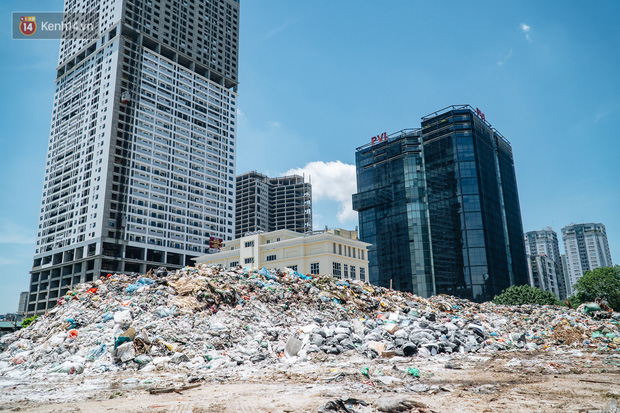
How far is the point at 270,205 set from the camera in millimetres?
124250

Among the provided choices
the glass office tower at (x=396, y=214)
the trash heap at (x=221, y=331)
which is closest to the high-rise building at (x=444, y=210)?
the glass office tower at (x=396, y=214)

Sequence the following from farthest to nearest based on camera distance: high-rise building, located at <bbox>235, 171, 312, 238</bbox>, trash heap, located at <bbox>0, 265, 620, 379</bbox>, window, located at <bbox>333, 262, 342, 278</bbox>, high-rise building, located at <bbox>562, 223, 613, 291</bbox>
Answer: high-rise building, located at <bbox>562, 223, 613, 291</bbox> → high-rise building, located at <bbox>235, 171, 312, 238</bbox> → window, located at <bbox>333, 262, 342, 278</bbox> → trash heap, located at <bbox>0, 265, 620, 379</bbox>

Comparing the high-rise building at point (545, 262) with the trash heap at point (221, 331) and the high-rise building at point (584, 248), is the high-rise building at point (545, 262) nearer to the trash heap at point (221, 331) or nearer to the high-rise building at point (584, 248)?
the high-rise building at point (584, 248)

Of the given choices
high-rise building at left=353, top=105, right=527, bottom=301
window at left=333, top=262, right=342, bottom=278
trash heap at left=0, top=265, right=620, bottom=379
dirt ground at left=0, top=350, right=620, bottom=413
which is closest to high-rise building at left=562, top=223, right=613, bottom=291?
high-rise building at left=353, top=105, right=527, bottom=301

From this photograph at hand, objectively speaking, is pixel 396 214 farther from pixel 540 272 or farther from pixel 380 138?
pixel 540 272

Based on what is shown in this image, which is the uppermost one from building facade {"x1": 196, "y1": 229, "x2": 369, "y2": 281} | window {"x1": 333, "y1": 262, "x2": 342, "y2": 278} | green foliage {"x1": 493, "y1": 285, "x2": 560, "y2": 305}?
building facade {"x1": 196, "y1": 229, "x2": 369, "y2": 281}

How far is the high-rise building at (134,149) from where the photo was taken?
222ft

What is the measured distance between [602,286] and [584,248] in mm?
159875

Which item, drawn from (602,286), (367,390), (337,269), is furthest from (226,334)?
(602,286)

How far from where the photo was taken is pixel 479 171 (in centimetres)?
7519

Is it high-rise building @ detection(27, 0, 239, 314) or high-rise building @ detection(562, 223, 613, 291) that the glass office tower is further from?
high-rise building @ detection(562, 223, 613, 291)

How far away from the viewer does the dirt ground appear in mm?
6910

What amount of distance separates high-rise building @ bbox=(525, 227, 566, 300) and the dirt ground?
114604mm

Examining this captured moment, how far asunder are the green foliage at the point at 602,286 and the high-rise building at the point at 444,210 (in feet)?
97.9
